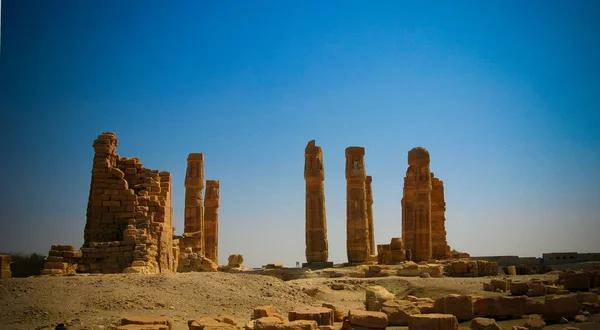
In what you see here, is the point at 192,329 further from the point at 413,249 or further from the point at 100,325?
the point at 413,249

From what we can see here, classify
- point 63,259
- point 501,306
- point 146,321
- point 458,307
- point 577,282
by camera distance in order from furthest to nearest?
point 577,282, point 63,259, point 501,306, point 458,307, point 146,321

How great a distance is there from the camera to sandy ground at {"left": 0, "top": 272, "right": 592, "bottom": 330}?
1272cm

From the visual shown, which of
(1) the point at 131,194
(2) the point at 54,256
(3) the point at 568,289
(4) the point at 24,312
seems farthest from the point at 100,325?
(3) the point at 568,289

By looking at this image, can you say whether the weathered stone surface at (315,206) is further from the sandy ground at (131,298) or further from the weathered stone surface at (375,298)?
the sandy ground at (131,298)

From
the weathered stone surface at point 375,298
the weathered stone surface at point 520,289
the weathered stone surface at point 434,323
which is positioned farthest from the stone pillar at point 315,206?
the weathered stone surface at point 434,323

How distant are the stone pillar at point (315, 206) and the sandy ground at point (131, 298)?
47.2 feet

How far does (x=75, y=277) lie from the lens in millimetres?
14781

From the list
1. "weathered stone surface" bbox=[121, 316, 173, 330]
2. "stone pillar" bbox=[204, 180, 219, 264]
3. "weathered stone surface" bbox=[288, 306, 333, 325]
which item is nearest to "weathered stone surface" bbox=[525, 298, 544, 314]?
"weathered stone surface" bbox=[288, 306, 333, 325]

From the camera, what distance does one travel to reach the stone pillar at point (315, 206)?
106 feet

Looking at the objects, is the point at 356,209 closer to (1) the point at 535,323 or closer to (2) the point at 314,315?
(1) the point at 535,323

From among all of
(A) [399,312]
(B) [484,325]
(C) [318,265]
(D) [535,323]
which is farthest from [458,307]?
(C) [318,265]

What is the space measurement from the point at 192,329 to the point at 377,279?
1468 cm

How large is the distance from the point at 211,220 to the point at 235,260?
298 cm

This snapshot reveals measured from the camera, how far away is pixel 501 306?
1495 centimetres
